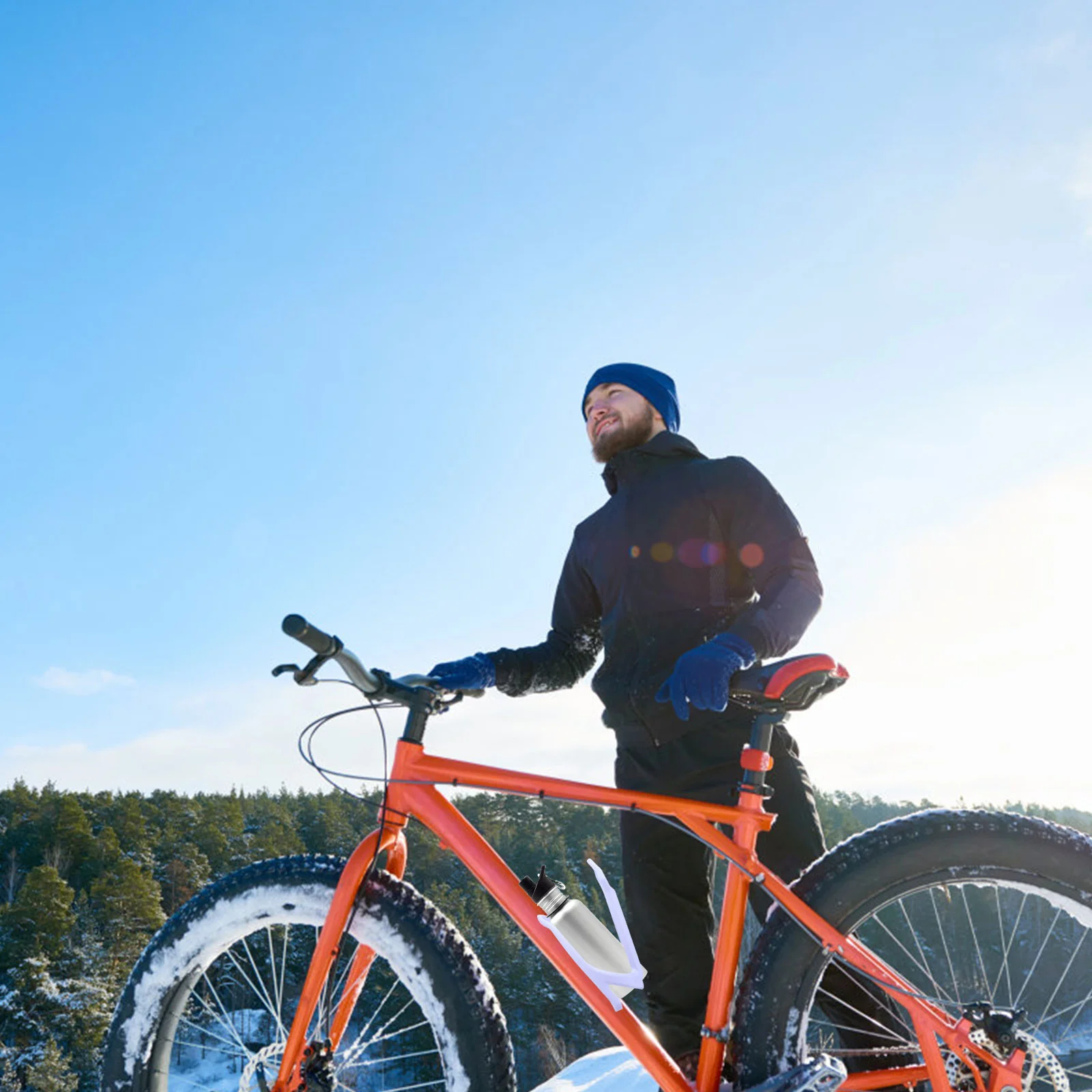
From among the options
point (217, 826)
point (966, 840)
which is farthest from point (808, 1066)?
point (217, 826)

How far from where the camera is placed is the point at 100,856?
160ft

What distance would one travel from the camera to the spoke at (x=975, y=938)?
1765 millimetres

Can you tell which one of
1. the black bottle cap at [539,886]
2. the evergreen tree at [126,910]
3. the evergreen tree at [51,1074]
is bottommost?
the evergreen tree at [51,1074]

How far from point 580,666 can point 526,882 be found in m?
1.11

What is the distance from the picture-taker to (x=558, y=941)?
195cm

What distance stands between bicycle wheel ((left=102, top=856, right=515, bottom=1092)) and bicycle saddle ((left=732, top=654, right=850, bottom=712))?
0.94 m

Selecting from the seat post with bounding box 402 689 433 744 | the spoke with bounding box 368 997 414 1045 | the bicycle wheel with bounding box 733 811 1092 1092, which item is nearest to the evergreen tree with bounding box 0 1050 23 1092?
the spoke with bounding box 368 997 414 1045

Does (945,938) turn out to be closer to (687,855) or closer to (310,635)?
(687,855)

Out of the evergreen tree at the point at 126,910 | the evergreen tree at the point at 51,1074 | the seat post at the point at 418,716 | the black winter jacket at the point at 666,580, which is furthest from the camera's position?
the evergreen tree at the point at 126,910

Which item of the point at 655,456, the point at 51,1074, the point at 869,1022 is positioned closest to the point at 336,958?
the point at 869,1022

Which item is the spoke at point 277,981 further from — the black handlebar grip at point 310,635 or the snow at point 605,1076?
the snow at point 605,1076

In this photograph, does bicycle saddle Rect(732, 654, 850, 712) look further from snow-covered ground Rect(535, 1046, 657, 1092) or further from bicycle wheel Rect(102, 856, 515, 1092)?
snow-covered ground Rect(535, 1046, 657, 1092)

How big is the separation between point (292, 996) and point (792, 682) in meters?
1.68

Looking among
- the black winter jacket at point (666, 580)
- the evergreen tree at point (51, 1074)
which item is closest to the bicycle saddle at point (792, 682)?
the black winter jacket at point (666, 580)
